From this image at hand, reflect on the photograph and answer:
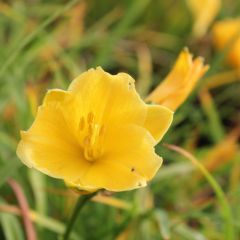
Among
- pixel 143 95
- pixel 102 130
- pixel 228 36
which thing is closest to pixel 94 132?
pixel 102 130

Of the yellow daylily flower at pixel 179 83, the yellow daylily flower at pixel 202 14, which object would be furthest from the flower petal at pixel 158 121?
the yellow daylily flower at pixel 202 14

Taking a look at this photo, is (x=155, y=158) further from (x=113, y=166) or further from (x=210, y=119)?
(x=210, y=119)

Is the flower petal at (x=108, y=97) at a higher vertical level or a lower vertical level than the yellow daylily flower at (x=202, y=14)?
lower

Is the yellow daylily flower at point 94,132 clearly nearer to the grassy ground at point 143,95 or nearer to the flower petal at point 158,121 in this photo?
the flower petal at point 158,121

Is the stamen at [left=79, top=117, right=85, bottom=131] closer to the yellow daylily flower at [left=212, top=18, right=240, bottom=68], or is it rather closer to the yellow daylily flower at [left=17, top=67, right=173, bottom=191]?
the yellow daylily flower at [left=17, top=67, right=173, bottom=191]

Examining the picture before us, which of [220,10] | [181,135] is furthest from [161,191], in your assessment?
[220,10]

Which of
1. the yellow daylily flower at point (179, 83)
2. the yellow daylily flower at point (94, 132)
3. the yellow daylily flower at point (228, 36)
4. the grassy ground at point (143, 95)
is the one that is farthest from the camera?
the yellow daylily flower at point (228, 36)
